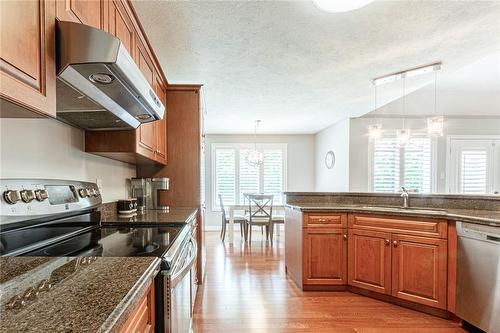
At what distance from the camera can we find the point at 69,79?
959mm

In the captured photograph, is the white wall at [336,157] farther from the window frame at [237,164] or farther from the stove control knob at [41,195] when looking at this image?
the stove control knob at [41,195]

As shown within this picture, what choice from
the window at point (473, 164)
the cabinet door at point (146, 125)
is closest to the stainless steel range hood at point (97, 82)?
the cabinet door at point (146, 125)

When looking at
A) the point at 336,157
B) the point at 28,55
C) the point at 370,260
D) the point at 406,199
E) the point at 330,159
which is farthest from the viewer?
the point at 330,159

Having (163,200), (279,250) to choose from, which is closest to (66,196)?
(163,200)

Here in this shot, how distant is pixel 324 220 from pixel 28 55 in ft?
8.45

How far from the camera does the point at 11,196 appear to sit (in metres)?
1.02

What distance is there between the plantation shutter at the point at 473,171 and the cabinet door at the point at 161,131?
5.59m

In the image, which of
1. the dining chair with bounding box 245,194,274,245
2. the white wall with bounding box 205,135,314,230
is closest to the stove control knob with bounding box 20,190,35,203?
the dining chair with bounding box 245,194,274,245

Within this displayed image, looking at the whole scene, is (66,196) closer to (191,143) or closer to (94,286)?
(94,286)

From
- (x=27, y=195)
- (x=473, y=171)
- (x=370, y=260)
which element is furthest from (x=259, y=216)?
(x=473, y=171)

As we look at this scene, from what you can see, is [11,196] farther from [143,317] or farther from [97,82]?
[143,317]

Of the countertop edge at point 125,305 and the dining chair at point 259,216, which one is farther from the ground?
the countertop edge at point 125,305

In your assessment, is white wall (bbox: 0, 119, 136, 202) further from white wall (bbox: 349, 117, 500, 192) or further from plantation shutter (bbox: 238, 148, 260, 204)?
plantation shutter (bbox: 238, 148, 260, 204)

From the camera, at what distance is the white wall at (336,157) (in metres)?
4.93
